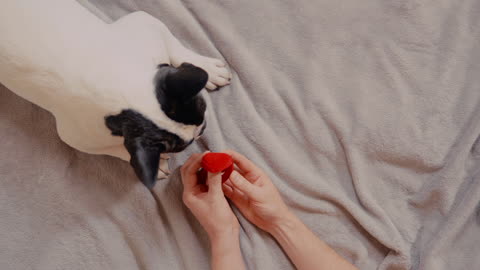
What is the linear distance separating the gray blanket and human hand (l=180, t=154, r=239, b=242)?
115 mm

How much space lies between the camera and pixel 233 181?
1476 mm

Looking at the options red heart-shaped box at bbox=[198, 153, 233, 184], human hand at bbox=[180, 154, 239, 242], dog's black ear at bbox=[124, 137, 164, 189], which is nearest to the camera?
dog's black ear at bbox=[124, 137, 164, 189]

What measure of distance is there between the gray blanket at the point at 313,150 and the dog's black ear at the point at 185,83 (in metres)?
0.42

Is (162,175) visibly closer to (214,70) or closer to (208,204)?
(208,204)

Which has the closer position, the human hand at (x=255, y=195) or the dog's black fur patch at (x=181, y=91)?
the dog's black fur patch at (x=181, y=91)

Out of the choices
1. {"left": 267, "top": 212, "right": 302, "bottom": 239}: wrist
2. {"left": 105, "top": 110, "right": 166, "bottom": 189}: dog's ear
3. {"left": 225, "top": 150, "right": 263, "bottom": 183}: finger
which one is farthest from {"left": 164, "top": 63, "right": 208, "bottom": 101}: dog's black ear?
{"left": 267, "top": 212, "right": 302, "bottom": 239}: wrist

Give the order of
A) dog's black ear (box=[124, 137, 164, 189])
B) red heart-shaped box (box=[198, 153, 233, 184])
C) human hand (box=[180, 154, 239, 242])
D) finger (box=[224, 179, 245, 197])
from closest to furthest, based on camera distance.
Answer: dog's black ear (box=[124, 137, 164, 189])
red heart-shaped box (box=[198, 153, 233, 184])
human hand (box=[180, 154, 239, 242])
finger (box=[224, 179, 245, 197])

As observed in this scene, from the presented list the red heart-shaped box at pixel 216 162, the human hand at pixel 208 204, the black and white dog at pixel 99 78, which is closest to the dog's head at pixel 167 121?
the black and white dog at pixel 99 78

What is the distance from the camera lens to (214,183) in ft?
4.63

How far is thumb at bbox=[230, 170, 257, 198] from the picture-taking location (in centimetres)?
147

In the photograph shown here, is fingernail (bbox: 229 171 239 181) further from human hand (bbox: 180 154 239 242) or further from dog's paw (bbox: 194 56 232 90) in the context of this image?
dog's paw (bbox: 194 56 232 90)

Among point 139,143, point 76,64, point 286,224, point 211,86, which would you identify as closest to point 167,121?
point 139,143

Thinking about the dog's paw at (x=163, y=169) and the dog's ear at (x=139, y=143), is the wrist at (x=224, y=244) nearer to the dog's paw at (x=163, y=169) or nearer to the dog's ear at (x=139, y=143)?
the dog's paw at (x=163, y=169)

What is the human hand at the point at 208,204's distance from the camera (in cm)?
144
